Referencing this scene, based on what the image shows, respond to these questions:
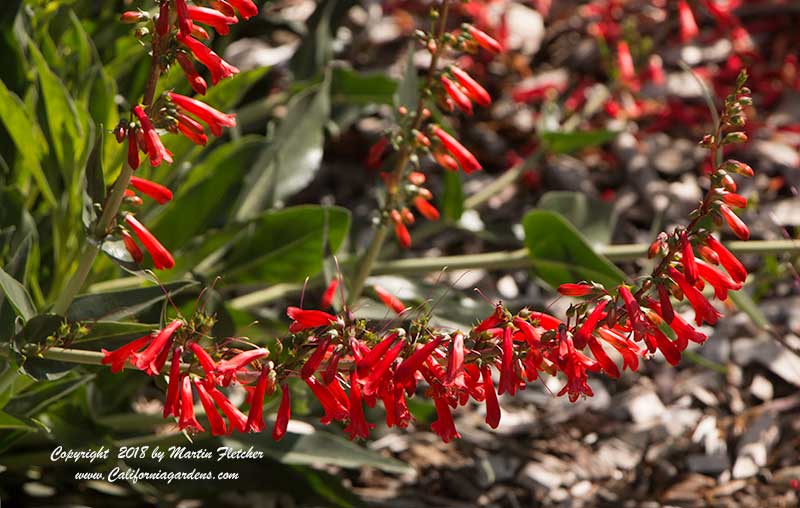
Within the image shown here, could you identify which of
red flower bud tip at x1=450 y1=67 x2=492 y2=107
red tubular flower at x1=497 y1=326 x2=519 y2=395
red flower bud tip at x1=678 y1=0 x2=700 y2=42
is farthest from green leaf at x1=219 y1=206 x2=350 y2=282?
red flower bud tip at x1=678 y1=0 x2=700 y2=42

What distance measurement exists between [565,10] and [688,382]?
76.0 inches

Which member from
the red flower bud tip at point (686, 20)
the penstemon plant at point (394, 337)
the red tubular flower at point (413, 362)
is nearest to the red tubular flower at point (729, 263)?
the penstemon plant at point (394, 337)

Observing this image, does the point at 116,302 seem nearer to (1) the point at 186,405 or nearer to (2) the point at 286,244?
(1) the point at 186,405

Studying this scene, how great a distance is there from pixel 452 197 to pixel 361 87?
1.98 feet

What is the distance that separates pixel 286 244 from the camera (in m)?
2.53

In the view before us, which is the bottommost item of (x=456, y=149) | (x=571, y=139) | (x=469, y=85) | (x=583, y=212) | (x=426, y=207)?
(x=583, y=212)

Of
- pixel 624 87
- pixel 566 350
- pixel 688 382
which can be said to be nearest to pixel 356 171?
pixel 624 87

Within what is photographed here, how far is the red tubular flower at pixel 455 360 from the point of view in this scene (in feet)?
4.88

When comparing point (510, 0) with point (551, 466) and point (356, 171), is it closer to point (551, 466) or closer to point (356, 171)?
point (356, 171)

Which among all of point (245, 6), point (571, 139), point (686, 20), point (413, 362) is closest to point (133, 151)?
point (245, 6)

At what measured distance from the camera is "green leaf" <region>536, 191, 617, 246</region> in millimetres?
2887

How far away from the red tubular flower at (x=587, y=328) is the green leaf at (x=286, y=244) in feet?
3.36

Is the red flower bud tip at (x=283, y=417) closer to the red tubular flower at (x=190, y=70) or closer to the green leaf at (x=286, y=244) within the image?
the red tubular flower at (x=190, y=70)

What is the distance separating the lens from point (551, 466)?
2811mm
